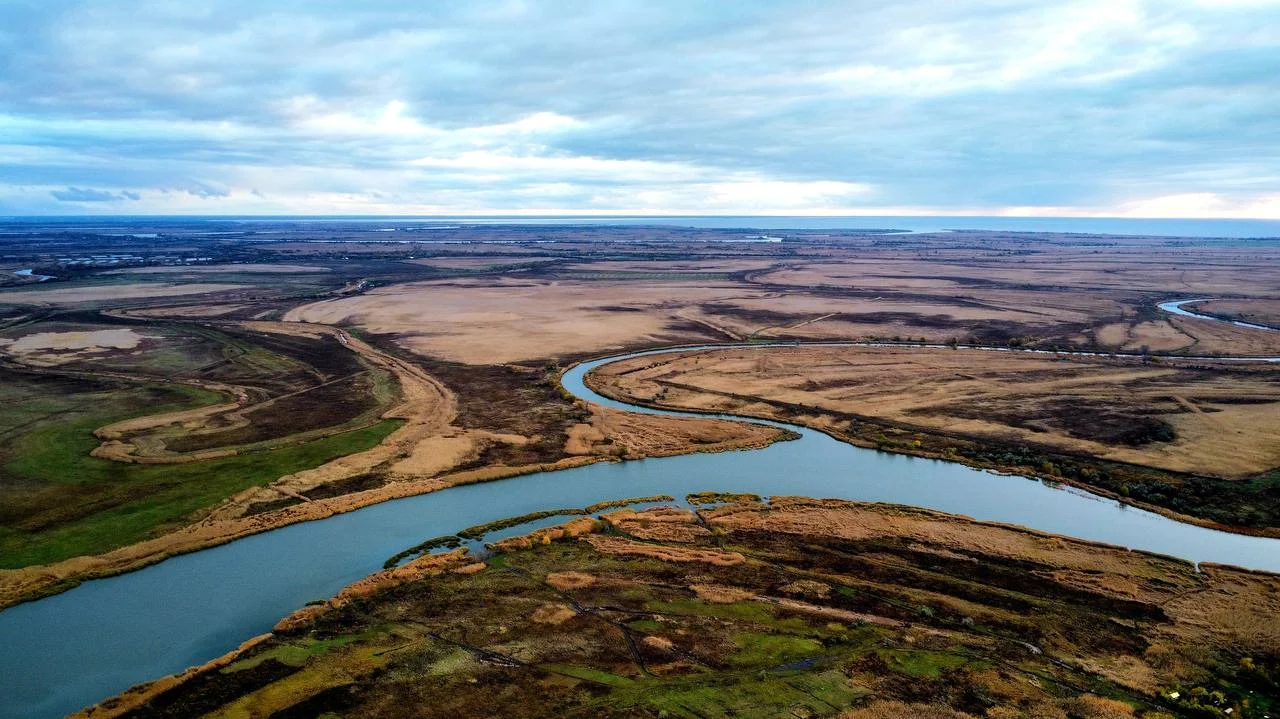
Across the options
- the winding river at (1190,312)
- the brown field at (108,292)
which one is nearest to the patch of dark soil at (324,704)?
the winding river at (1190,312)

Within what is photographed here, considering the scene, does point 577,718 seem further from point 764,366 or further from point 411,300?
point 411,300

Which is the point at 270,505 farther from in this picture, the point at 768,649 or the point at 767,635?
the point at 768,649

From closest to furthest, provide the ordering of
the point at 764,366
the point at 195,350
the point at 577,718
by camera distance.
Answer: the point at 577,718 < the point at 764,366 < the point at 195,350

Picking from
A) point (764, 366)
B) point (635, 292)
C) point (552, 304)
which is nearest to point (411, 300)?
point (552, 304)

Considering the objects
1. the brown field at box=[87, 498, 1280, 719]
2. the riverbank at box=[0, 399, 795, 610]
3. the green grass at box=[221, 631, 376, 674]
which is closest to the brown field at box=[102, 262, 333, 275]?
the riverbank at box=[0, 399, 795, 610]

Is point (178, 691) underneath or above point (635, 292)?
underneath

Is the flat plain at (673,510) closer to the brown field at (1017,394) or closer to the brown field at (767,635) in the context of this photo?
the brown field at (767,635)

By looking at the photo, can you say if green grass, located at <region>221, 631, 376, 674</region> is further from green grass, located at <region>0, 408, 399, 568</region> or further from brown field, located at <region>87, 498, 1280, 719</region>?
green grass, located at <region>0, 408, 399, 568</region>
